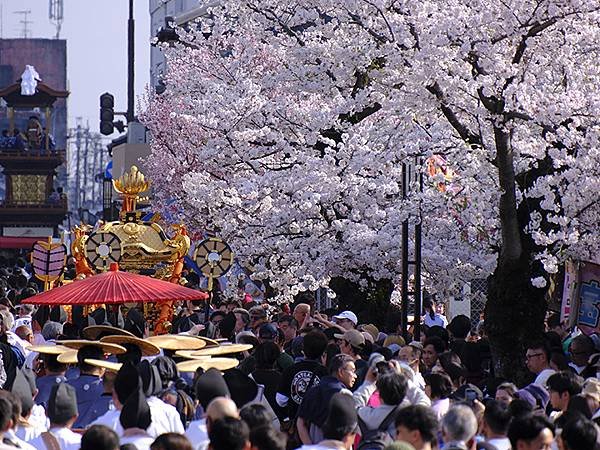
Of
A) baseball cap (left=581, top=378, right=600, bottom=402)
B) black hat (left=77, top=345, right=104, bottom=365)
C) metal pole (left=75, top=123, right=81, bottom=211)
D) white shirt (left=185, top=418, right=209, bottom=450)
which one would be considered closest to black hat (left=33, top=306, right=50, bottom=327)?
black hat (left=77, top=345, right=104, bottom=365)

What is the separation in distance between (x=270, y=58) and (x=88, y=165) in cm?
10094

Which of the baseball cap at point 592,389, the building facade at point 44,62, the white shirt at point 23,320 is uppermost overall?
the building facade at point 44,62

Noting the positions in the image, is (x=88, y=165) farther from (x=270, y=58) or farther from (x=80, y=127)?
(x=270, y=58)

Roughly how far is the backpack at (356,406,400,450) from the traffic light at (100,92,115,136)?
2454 cm

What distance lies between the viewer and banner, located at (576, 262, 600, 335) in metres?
16.7

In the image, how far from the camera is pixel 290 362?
12961 mm

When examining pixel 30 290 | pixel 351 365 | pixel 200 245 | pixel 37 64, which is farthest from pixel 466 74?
pixel 37 64

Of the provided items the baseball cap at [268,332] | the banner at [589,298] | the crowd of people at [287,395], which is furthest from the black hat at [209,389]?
the banner at [589,298]

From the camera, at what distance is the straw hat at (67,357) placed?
468 inches

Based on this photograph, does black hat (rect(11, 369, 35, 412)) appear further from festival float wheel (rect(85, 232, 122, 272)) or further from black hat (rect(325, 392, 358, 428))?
festival float wheel (rect(85, 232, 122, 272))

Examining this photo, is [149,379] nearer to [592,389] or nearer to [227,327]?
[592,389]

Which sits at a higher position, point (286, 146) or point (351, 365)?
point (286, 146)

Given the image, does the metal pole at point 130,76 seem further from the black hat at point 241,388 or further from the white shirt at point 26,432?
the white shirt at point 26,432

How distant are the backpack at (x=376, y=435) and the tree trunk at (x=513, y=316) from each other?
20.0 feet
